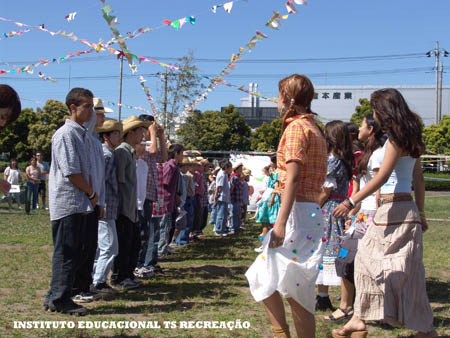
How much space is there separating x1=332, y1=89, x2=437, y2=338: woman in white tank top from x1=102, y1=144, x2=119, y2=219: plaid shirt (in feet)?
9.18

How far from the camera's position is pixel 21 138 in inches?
2131

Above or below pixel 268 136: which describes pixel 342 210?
below

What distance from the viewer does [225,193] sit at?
13141 mm

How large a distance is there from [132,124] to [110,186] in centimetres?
86

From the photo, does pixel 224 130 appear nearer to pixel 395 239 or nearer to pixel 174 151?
pixel 174 151

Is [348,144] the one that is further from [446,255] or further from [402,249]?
[446,255]

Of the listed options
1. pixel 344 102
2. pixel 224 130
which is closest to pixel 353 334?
pixel 224 130

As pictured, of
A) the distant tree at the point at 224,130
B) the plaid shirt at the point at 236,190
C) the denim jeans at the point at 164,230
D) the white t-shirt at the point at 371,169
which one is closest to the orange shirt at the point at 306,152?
the white t-shirt at the point at 371,169

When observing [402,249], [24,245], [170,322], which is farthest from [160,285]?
[24,245]

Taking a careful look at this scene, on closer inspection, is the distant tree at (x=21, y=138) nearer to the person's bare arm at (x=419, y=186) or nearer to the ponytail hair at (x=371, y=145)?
the ponytail hair at (x=371, y=145)

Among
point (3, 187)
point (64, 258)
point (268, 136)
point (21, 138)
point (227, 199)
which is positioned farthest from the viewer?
point (21, 138)

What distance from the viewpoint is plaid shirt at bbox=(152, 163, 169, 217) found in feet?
24.8

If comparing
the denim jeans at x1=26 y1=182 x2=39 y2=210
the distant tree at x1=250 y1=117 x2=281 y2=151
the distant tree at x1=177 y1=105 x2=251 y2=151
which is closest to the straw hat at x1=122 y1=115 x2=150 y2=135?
the denim jeans at x1=26 y1=182 x2=39 y2=210

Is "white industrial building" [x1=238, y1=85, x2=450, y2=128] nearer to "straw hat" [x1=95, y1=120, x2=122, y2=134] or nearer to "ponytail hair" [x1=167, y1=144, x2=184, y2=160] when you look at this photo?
"ponytail hair" [x1=167, y1=144, x2=184, y2=160]
